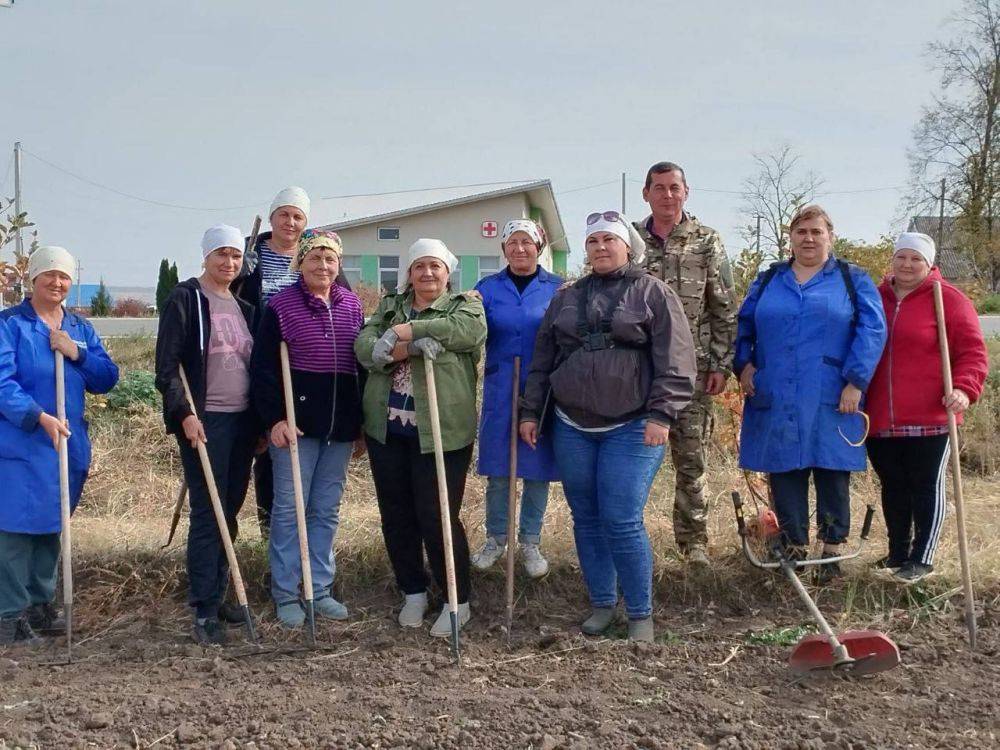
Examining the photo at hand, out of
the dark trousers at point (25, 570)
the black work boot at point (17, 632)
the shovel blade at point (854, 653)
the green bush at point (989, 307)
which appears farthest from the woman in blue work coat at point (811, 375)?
the green bush at point (989, 307)

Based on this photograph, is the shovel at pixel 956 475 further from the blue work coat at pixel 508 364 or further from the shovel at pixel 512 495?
the shovel at pixel 512 495

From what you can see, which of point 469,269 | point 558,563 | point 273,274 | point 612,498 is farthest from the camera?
point 469,269

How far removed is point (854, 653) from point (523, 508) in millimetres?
1763

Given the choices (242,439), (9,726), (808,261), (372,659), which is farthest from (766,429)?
(9,726)

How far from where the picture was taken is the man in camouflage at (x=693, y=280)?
4578 mm

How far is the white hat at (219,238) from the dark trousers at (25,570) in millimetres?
1580

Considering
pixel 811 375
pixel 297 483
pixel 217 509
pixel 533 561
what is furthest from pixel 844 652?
pixel 217 509

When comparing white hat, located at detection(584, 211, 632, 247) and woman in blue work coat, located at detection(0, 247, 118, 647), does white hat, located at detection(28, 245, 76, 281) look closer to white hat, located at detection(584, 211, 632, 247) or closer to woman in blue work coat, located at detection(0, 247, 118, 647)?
woman in blue work coat, located at detection(0, 247, 118, 647)

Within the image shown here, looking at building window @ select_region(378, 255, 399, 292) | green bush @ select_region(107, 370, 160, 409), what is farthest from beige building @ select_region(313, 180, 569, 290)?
green bush @ select_region(107, 370, 160, 409)

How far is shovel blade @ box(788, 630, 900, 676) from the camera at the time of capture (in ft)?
11.9

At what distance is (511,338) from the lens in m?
4.55

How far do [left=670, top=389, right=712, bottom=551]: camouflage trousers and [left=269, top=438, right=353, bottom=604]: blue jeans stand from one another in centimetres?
170

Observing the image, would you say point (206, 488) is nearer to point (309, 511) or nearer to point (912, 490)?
point (309, 511)

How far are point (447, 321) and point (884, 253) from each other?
5458mm
